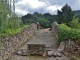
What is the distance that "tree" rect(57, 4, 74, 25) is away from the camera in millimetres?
30406

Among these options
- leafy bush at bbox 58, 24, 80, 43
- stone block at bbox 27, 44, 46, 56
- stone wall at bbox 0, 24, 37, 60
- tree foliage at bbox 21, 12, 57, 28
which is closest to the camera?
stone wall at bbox 0, 24, 37, 60

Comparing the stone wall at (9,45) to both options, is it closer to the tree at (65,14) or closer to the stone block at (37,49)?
the stone block at (37,49)

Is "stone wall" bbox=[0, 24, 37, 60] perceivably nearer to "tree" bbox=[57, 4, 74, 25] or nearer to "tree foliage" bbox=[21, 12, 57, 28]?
"tree" bbox=[57, 4, 74, 25]

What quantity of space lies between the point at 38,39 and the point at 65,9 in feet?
41.1

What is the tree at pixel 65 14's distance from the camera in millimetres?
30406

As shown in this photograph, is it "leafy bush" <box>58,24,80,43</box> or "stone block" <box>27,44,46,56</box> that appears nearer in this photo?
"stone block" <box>27,44,46,56</box>

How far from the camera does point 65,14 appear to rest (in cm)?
3141

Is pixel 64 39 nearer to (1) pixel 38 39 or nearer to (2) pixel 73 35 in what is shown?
(2) pixel 73 35

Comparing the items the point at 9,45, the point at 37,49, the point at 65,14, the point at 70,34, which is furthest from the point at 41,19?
the point at 9,45

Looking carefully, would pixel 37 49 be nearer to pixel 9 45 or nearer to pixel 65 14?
pixel 9 45

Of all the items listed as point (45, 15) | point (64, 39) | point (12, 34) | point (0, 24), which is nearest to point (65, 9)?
point (45, 15)

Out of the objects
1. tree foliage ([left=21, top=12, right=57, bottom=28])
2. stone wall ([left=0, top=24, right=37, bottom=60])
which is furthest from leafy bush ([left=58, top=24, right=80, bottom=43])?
tree foliage ([left=21, top=12, right=57, bottom=28])

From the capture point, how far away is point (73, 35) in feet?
51.3

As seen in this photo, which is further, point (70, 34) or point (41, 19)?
point (41, 19)
